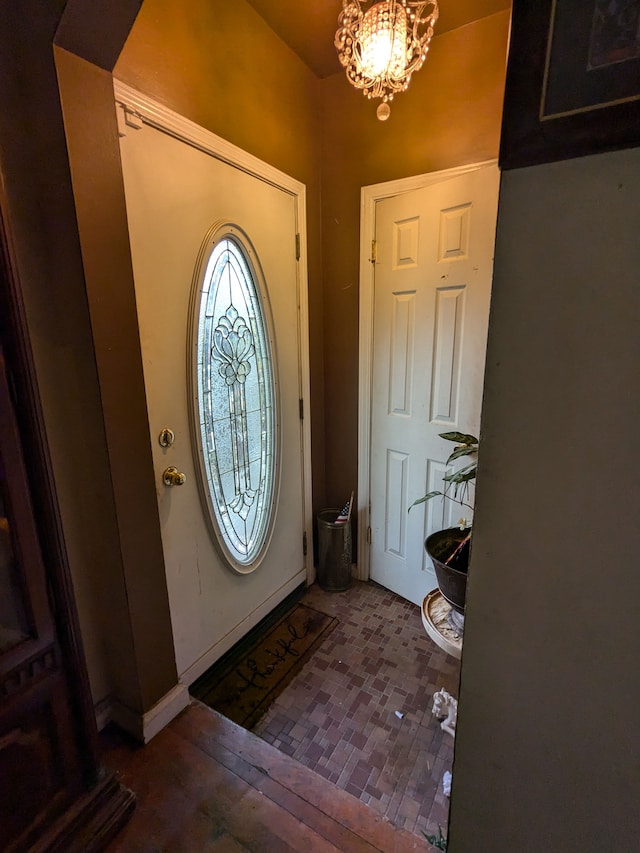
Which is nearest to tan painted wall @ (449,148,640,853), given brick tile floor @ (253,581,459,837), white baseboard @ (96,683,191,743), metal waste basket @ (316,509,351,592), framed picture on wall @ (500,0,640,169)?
framed picture on wall @ (500,0,640,169)

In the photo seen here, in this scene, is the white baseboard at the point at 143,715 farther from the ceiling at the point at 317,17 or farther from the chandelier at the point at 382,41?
the ceiling at the point at 317,17

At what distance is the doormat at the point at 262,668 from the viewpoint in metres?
1.56

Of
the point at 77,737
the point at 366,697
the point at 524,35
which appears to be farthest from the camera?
the point at 366,697

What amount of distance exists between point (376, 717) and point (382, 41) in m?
2.33

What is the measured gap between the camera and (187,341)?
140cm

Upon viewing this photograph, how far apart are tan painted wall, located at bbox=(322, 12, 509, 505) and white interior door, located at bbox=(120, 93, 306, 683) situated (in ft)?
0.93

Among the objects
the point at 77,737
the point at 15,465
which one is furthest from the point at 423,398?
the point at 77,737

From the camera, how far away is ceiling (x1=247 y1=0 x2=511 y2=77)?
1.50m

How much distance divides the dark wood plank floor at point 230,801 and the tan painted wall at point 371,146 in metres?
1.32

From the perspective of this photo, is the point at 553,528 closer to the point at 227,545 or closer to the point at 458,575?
the point at 458,575

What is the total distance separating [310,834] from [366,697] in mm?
560

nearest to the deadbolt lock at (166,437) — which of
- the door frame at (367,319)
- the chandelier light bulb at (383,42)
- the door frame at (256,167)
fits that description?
the door frame at (256,167)

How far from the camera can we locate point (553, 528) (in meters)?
0.51

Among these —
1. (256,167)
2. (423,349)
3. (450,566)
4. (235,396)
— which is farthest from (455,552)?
(256,167)
